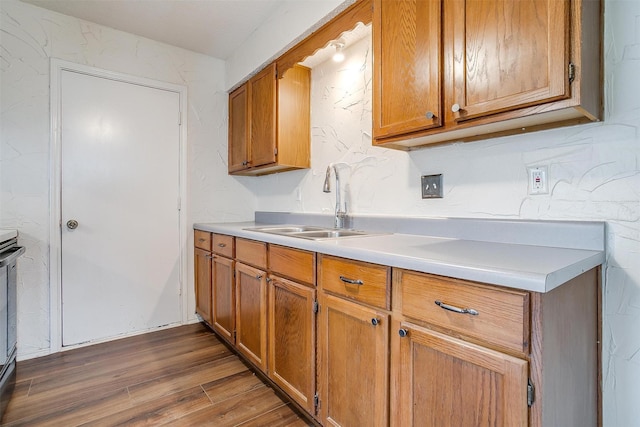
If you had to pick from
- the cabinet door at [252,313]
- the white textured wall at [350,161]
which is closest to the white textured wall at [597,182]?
the white textured wall at [350,161]

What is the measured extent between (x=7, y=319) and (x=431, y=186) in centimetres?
230

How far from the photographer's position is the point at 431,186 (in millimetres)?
1678

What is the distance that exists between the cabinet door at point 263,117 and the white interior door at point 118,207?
0.69 metres

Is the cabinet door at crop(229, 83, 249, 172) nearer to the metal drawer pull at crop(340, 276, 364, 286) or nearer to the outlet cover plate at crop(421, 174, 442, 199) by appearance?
the outlet cover plate at crop(421, 174, 442, 199)

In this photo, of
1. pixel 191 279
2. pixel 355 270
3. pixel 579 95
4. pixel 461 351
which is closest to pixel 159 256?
pixel 191 279

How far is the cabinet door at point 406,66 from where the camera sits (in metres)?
1.28

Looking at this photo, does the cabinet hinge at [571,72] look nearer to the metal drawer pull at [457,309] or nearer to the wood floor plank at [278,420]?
the metal drawer pull at [457,309]

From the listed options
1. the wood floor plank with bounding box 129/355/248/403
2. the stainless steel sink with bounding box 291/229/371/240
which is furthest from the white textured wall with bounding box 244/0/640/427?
the wood floor plank with bounding box 129/355/248/403

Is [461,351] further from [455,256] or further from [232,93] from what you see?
[232,93]

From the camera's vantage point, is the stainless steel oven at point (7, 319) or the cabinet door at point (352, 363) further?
the stainless steel oven at point (7, 319)

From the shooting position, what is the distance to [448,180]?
1613mm

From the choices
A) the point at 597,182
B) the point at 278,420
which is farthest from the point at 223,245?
the point at 597,182

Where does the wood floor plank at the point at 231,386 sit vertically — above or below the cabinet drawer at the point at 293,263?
below

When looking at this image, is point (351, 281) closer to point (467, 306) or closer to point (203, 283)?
point (467, 306)
